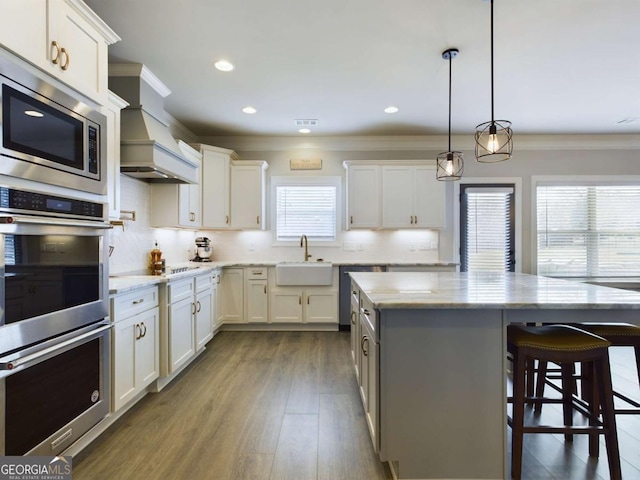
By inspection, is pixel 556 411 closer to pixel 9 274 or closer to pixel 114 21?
pixel 9 274

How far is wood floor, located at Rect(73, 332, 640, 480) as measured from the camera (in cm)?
171

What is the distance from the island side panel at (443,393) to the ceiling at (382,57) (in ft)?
6.56

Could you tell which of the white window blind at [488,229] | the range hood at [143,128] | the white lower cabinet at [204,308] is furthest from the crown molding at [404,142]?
the white lower cabinet at [204,308]

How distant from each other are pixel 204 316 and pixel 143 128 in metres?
1.94

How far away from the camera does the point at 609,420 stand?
5.14 ft

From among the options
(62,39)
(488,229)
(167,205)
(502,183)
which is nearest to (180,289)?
(167,205)

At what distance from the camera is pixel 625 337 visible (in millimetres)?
1863

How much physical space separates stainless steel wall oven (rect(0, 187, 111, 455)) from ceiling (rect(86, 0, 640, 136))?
4.92 feet

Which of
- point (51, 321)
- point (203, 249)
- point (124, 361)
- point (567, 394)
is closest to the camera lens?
point (51, 321)

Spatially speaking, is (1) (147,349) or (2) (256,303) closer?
(1) (147,349)

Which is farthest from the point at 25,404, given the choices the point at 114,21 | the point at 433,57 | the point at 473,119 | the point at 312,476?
the point at 473,119

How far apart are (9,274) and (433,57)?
10.1 feet

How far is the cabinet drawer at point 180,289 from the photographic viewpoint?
8.92 ft

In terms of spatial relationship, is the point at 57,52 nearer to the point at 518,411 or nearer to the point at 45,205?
the point at 45,205
